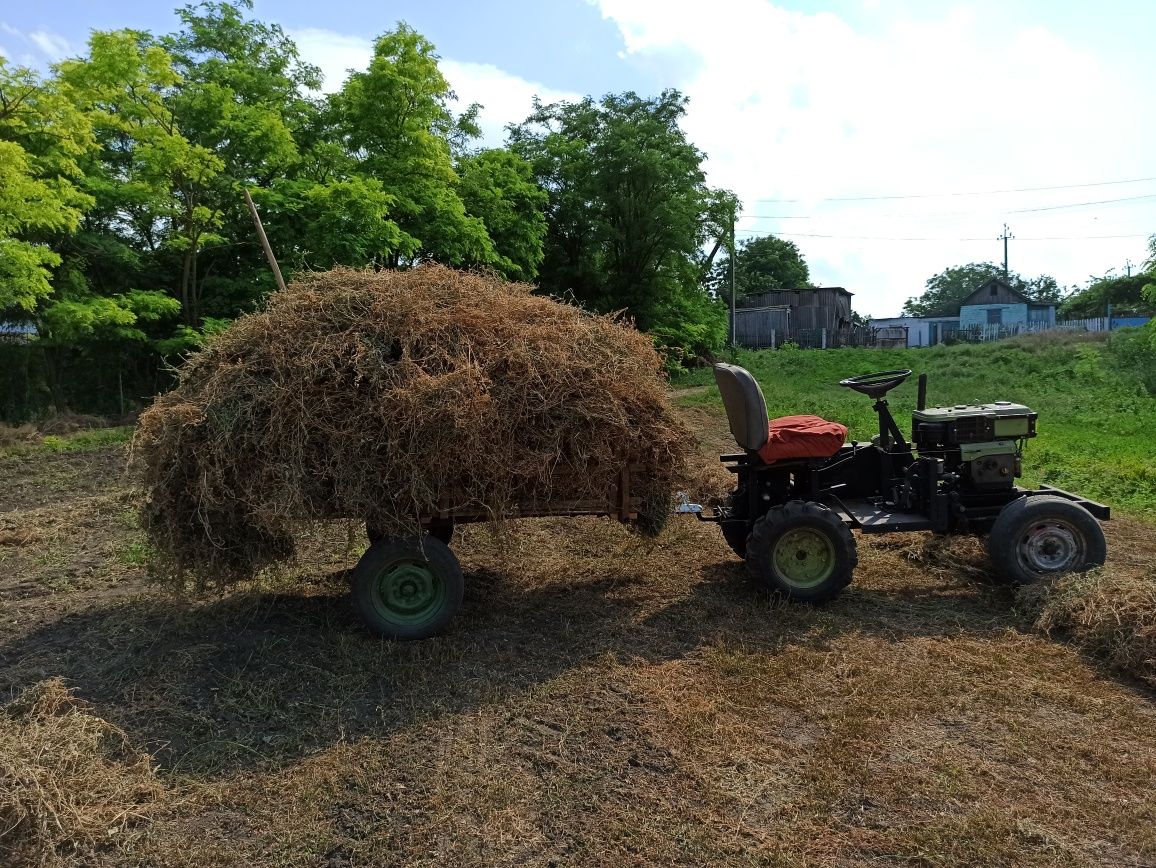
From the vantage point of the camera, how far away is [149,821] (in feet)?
9.91

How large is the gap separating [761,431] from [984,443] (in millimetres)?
1765

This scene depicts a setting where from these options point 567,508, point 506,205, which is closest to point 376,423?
point 567,508

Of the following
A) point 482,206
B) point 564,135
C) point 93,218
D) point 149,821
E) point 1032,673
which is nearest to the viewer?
point 149,821

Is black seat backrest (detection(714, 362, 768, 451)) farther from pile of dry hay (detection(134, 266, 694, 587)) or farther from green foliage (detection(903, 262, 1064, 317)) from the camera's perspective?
green foliage (detection(903, 262, 1064, 317))

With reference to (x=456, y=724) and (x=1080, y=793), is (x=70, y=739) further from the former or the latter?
(x=1080, y=793)

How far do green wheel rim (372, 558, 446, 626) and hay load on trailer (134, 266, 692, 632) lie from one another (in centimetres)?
3

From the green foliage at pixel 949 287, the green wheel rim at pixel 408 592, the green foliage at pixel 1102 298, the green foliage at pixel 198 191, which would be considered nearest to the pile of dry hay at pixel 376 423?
the green wheel rim at pixel 408 592

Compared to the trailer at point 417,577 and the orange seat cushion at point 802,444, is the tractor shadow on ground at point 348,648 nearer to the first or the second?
the trailer at point 417,577

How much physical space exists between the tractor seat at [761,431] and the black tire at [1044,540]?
4.29 ft

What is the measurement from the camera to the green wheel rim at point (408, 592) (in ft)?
15.4

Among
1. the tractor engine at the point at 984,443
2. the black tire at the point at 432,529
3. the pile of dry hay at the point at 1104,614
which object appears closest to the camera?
the pile of dry hay at the point at 1104,614

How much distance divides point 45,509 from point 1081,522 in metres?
10.2

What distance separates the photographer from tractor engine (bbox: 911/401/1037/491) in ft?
18.2

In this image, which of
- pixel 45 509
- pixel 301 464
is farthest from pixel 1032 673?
pixel 45 509
